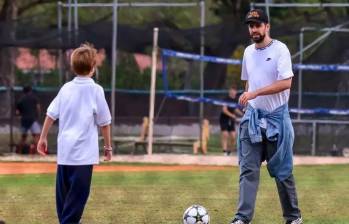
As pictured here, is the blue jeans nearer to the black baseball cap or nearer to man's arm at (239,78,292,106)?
man's arm at (239,78,292,106)

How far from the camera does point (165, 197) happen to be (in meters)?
12.6

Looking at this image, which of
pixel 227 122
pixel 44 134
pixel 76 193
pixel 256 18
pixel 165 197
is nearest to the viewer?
Result: pixel 76 193

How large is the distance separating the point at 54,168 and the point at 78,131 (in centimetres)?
1153

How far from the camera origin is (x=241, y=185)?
9.05 meters

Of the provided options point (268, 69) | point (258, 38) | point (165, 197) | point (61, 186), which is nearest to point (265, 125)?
point (268, 69)

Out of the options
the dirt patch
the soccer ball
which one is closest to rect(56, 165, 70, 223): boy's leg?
the soccer ball

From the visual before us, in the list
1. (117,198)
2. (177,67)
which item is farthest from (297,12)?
(117,198)

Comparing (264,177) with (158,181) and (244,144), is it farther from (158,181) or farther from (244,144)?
(244,144)

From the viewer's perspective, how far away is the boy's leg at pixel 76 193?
7.99 metres

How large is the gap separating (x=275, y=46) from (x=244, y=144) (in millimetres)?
917

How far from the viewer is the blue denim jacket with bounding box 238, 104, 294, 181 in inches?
353

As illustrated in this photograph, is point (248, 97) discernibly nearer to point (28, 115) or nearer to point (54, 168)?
point (54, 168)

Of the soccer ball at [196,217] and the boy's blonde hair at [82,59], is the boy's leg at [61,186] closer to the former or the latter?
the boy's blonde hair at [82,59]

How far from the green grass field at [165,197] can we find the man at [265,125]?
88 cm
